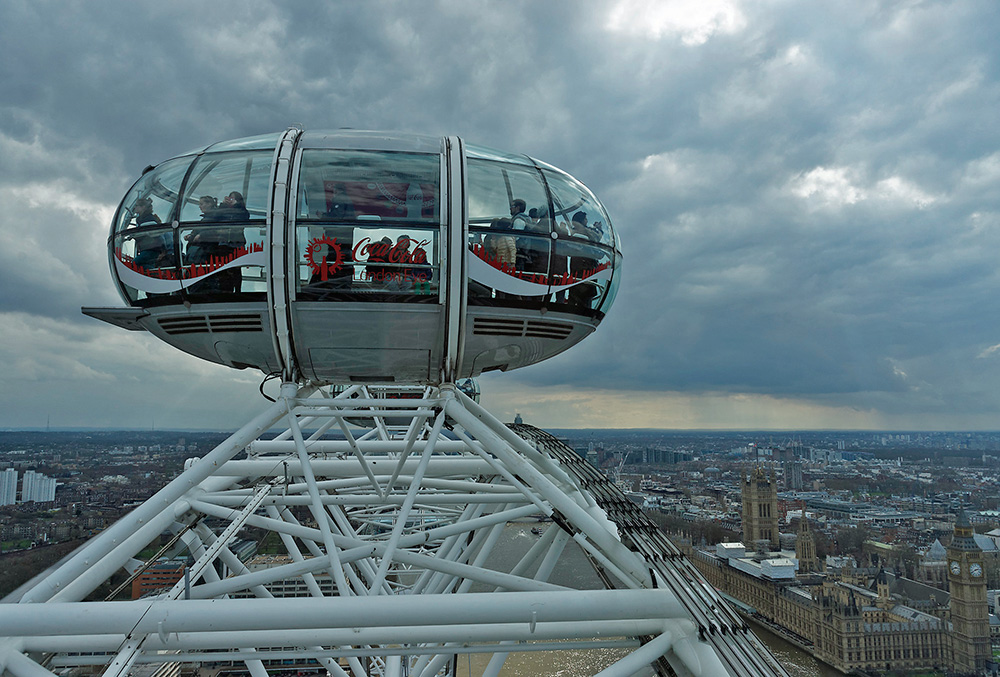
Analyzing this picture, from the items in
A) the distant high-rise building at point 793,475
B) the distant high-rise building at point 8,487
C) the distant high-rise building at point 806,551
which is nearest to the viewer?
the distant high-rise building at point 8,487

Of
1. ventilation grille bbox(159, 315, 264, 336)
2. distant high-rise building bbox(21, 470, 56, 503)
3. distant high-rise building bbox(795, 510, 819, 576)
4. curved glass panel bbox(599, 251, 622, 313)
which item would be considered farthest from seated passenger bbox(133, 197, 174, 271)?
distant high-rise building bbox(795, 510, 819, 576)

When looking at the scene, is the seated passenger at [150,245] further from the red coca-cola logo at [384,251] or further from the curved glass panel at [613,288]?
the curved glass panel at [613,288]

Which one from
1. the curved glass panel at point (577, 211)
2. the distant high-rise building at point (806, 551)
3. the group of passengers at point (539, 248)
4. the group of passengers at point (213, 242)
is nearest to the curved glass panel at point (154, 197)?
the group of passengers at point (213, 242)

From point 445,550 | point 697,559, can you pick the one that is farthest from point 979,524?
point 445,550

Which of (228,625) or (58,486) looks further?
(58,486)

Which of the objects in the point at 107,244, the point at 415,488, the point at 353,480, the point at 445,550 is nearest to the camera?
the point at 415,488

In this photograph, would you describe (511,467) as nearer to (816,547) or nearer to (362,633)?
(362,633)

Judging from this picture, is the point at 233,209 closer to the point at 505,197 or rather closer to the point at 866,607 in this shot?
the point at 505,197
